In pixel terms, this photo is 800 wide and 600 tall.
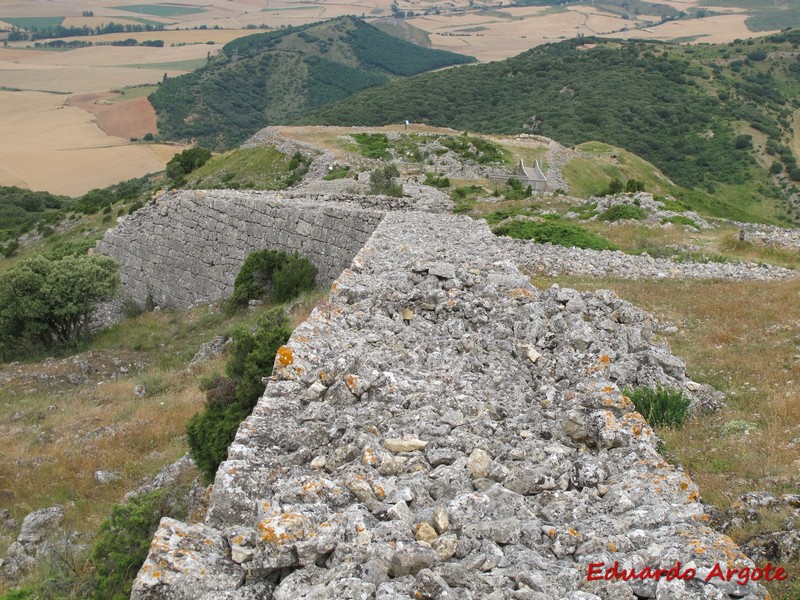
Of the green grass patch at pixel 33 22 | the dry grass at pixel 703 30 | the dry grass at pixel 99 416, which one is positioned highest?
the green grass patch at pixel 33 22

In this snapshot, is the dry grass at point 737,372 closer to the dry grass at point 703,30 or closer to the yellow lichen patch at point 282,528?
the yellow lichen patch at point 282,528

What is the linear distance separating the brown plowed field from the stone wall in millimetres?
57802

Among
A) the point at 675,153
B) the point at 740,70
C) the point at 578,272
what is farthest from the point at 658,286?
the point at 740,70

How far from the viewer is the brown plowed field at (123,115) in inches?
2989

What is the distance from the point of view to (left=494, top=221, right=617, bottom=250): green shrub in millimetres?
15977

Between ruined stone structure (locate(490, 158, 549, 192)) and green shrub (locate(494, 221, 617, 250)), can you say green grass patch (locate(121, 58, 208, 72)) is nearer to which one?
ruined stone structure (locate(490, 158, 549, 192))

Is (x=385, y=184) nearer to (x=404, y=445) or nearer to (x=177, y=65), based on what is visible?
(x=404, y=445)

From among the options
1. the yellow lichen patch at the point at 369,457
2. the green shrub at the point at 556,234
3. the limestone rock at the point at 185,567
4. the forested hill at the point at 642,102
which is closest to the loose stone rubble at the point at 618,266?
the green shrub at the point at 556,234

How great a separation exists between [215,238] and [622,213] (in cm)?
1186

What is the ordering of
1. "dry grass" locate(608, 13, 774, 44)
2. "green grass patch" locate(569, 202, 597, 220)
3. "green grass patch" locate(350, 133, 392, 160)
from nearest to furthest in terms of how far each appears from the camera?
1. "green grass patch" locate(569, 202, 597, 220)
2. "green grass patch" locate(350, 133, 392, 160)
3. "dry grass" locate(608, 13, 774, 44)

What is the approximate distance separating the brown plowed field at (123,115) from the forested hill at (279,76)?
139 centimetres

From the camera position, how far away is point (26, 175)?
59469 millimetres

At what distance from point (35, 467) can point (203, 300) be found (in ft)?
35.3

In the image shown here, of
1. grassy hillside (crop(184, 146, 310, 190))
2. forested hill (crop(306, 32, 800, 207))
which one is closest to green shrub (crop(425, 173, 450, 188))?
grassy hillside (crop(184, 146, 310, 190))
